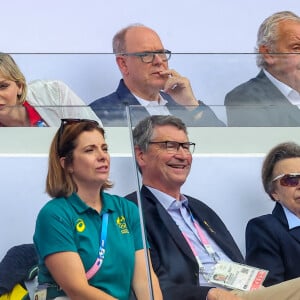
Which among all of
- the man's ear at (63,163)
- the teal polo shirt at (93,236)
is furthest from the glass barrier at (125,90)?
the teal polo shirt at (93,236)

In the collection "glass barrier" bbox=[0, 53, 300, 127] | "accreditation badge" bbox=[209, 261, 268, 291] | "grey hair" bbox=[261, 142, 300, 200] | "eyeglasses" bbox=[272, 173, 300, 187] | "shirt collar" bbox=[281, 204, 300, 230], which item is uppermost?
"glass barrier" bbox=[0, 53, 300, 127]

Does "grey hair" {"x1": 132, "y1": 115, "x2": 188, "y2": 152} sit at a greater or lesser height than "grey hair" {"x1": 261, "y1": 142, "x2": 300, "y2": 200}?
greater

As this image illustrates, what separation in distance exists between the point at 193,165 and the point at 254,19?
2.28m

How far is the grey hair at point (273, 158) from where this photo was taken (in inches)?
111

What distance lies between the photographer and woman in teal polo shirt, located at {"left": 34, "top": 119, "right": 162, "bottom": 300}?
257cm

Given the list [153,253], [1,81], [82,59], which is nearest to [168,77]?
[82,59]

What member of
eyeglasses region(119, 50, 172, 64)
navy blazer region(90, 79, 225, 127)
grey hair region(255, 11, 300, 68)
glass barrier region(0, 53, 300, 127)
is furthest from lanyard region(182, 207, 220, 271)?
grey hair region(255, 11, 300, 68)

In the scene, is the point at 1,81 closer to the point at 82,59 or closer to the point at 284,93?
the point at 82,59

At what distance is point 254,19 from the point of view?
16.4ft

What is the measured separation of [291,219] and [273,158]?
0.15m

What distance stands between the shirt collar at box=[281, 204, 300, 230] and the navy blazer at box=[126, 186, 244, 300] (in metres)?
0.15

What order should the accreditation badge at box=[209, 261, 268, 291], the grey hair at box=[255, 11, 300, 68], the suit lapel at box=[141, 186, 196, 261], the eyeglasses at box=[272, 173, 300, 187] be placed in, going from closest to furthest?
the accreditation badge at box=[209, 261, 268, 291] < the suit lapel at box=[141, 186, 196, 261] < the eyeglasses at box=[272, 173, 300, 187] < the grey hair at box=[255, 11, 300, 68]

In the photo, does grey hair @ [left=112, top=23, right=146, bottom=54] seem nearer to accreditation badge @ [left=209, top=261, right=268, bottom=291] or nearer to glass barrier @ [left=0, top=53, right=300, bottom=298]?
glass barrier @ [left=0, top=53, right=300, bottom=298]

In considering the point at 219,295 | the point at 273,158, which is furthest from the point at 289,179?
the point at 219,295
